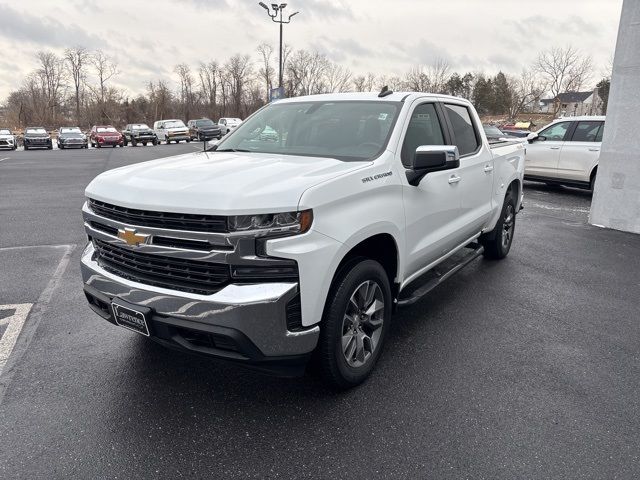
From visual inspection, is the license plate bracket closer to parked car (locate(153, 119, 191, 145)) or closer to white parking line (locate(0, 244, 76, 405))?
white parking line (locate(0, 244, 76, 405))

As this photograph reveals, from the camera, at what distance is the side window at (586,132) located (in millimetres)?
11008

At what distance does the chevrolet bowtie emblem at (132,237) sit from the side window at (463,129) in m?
2.94

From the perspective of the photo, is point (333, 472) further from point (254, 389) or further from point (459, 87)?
point (459, 87)

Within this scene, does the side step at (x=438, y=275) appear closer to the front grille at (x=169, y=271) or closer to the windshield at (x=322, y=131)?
the windshield at (x=322, y=131)

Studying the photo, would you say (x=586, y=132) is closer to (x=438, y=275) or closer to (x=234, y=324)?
(x=438, y=275)

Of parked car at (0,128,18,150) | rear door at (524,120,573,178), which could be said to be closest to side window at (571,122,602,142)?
rear door at (524,120,573,178)

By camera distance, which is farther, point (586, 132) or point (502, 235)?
point (586, 132)

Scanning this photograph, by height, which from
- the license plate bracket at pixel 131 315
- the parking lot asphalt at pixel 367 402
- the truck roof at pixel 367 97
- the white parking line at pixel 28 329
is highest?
the truck roof at pixel 367 97

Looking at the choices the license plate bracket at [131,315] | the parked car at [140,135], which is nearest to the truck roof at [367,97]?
the license plate bracket at [131,315]

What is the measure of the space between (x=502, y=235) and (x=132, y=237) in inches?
182

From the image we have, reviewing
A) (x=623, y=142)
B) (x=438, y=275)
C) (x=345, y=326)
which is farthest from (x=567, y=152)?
(x=345, y=326)

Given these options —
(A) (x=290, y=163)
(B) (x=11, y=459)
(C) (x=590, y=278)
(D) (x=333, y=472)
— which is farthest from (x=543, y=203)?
(B) (x=11, y=459)

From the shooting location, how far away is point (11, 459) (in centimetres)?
249

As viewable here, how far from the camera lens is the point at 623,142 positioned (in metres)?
7.95
